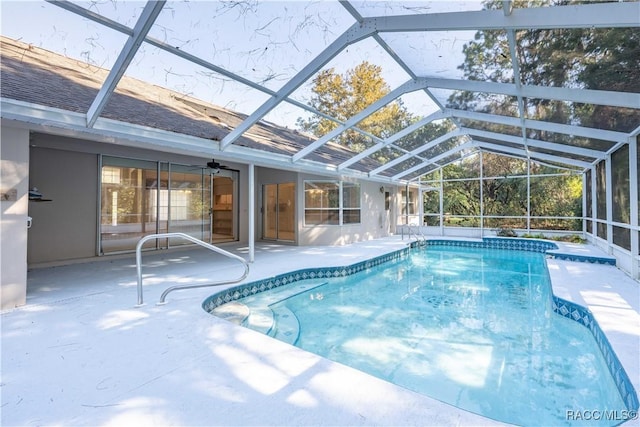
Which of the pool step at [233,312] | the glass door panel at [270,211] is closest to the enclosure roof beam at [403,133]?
the glass door panel at [270,211]

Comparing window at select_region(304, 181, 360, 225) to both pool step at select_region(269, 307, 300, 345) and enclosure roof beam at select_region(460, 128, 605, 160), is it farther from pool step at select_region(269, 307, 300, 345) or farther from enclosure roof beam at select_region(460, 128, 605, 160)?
pool step at select_region(269, 307, 300, 345)

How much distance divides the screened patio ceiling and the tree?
131 cm

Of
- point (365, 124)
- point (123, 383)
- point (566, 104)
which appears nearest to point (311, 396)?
point (123, 383)

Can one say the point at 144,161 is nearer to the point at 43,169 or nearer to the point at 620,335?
the point at 43,169

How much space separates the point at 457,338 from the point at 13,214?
6242mm

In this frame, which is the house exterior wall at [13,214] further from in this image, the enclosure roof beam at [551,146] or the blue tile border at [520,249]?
the enclosure roof beam at [551,146]

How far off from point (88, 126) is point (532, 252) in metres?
13.7

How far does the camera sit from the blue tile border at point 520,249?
2.98 meters

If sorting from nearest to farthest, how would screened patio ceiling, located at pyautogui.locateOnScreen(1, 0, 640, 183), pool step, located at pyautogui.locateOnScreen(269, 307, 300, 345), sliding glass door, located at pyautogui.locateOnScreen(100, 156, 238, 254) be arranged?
screened patio ceiling, located at pyautogui.locateOnScreen(1, 0, 640, 183) < pool step, located at pyautogui.locateOnScreen(269, 307, 300, 345) < sliding glass door, located at pyautogui.locateOnScreen(100, 156, 238, 254)

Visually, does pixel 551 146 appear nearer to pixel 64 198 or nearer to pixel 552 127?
pixel 552 127

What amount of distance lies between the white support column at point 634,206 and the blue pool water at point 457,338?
1.58 meters

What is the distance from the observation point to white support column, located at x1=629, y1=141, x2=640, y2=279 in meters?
5.97

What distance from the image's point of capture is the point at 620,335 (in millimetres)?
3607

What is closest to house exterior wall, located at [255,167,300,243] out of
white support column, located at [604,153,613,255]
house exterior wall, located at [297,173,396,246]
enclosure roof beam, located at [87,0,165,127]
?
house exterior wall, located at [297,173,396,246]
